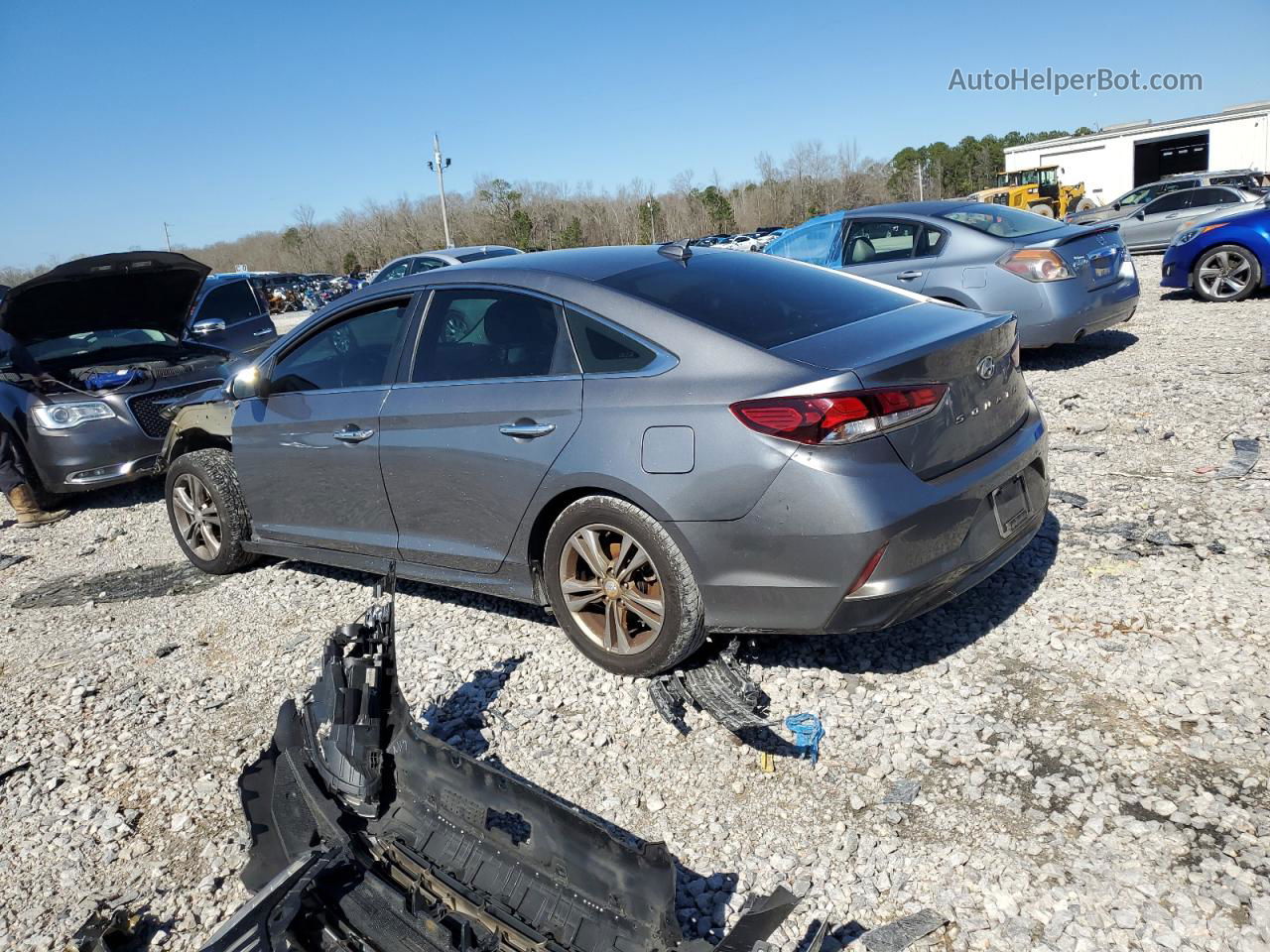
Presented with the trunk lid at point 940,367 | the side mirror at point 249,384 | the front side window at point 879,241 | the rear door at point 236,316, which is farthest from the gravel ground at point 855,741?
the rear door at point 236,316

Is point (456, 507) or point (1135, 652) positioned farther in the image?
point (456, 507)

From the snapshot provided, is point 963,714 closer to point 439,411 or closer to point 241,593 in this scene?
point 439,411

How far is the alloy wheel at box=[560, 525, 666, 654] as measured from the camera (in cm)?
328

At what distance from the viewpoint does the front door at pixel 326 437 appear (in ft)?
13.7

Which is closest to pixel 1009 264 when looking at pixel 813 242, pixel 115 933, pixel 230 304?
pixel 813 242

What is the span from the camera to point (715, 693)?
3.22 m

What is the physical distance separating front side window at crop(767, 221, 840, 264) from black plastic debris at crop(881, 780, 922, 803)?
6.83 meters

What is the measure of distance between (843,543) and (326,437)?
103 inches

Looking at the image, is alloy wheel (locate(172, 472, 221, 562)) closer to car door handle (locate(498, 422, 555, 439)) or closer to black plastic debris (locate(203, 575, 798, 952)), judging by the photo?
car door handle (locate(498, 422, 555, 439))

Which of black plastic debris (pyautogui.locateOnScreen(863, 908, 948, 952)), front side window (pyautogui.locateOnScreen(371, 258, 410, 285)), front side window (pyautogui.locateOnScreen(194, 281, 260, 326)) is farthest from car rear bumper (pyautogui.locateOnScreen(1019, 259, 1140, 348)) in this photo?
front side window (pyautogui.locateOnScreen(371, 258, 410, 285))

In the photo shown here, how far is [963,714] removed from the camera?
3.07m

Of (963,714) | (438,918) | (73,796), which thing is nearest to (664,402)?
(963,714)

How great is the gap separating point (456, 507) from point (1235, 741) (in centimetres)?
286

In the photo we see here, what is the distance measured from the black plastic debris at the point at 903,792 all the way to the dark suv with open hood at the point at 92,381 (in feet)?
20.3
